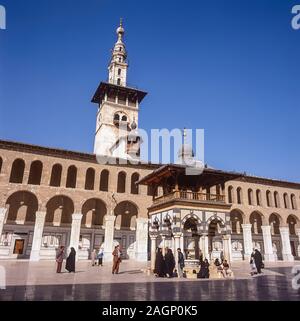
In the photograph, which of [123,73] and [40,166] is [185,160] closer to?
[40,166]

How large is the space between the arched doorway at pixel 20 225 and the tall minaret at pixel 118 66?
71.2 feet

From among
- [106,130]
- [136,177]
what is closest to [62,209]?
[136,177]

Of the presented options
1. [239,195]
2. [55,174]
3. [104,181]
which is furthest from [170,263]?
[239,195]

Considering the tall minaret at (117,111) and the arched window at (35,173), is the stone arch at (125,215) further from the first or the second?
the arched window at (35,173)

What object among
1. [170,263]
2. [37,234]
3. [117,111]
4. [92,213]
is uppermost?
[117,111]

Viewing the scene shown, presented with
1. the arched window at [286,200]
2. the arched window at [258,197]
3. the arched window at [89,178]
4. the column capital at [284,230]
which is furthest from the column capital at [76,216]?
the arched window at [286,200]

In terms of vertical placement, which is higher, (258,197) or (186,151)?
(186,151)

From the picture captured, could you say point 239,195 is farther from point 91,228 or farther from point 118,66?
point 118,66

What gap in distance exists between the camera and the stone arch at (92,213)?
1043 inches

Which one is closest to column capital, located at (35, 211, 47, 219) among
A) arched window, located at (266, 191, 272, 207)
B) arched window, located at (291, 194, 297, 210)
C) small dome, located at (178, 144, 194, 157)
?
small dome, located at (178, 144, 194, 157)

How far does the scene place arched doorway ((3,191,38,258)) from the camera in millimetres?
23828

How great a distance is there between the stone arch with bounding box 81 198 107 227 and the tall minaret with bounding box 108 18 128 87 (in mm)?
19712

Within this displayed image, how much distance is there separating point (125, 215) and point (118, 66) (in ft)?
76.4

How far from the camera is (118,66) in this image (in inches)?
1575
